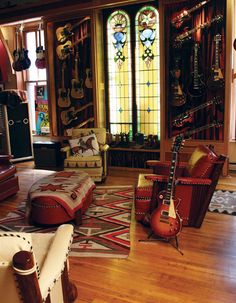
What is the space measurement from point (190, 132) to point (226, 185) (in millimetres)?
1089

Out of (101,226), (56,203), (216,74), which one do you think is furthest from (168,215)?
(216,74)

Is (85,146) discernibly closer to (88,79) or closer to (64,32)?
(88,79)

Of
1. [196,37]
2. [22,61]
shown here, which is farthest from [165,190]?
[22,61]

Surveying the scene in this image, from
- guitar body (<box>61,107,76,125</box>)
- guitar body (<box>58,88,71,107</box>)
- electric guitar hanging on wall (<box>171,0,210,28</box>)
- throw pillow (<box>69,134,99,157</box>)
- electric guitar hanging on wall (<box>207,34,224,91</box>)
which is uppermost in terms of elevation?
electric guitar hanging on wall (<box>171,0,210,28</box>)

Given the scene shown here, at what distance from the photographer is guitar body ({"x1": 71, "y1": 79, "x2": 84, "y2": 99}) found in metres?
A: 5.96

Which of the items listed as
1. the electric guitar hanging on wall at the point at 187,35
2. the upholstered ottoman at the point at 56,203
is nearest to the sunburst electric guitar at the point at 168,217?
the upholstered ottoman at the point at 56,203

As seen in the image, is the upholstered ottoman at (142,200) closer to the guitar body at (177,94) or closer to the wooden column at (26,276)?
the wooden column at (26,276)

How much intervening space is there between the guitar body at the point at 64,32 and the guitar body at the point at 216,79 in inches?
109

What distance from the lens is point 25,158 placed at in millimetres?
6711

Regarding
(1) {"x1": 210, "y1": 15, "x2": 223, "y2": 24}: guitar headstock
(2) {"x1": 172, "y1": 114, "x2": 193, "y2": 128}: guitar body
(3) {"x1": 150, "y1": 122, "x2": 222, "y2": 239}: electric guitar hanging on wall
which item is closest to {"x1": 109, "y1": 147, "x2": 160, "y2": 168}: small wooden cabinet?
(2) {"x1": 172, "y1": 114, "x2": 193, "y2": 128}: guitar body

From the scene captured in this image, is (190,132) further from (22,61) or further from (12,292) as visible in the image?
(12,292)

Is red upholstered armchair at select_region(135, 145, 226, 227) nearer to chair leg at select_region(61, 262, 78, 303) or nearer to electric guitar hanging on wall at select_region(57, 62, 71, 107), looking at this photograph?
chair leg at select_region(61, 262, 78, 303)

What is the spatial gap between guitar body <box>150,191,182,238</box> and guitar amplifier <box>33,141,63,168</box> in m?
3.72

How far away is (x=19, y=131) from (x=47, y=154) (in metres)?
0.90
